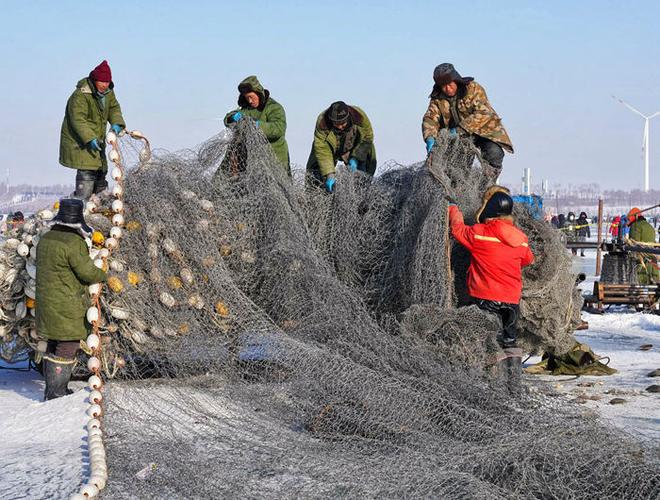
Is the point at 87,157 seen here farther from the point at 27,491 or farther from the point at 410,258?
the point at 27,491

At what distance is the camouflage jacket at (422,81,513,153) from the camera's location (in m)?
7.36

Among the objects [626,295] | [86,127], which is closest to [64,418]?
[86,127]

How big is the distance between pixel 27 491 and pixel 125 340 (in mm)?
1983

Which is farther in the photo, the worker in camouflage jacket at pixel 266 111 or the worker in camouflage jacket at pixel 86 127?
the worker in camouflage jacket at pixel 266 111

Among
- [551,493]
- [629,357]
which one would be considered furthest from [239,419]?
[629,357]

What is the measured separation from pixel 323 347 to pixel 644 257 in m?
11.7

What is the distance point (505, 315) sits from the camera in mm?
6488

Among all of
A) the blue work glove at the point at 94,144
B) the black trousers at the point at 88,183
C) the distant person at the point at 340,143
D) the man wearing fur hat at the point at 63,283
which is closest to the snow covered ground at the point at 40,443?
the man wearing fur hat at the point at 63,283

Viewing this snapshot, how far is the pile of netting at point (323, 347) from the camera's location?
4156 millimetres

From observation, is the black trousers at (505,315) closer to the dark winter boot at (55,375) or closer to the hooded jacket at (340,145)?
the hooded jacket at (340,145)

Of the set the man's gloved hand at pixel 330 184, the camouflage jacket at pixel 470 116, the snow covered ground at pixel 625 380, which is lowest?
the snow covered ground at pixel 625 380

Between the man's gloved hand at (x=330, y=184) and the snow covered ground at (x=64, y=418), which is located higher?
the man's gloved hand at (x=330, y=184)

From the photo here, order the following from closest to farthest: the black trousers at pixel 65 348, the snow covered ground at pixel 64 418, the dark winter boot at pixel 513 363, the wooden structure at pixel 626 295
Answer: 1. the snow covered ground at pixel 64 418
2. the black trousers at pixel 65 348
3. the dark winter boot at pixel 513 363
4. the wooden structure at pixel 626 295

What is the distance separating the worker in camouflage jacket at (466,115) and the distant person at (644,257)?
30.0 feet
